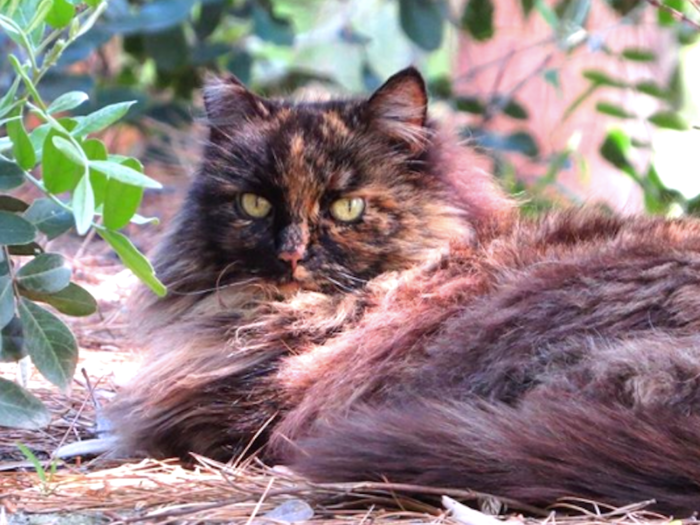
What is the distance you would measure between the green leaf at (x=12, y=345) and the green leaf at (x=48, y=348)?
61mm

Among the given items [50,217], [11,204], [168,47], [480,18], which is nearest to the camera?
[50,217]

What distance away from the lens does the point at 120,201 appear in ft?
7.00

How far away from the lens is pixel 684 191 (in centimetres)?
463

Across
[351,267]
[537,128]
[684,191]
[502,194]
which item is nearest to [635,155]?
[537,128]

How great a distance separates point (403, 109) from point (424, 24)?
2.46m

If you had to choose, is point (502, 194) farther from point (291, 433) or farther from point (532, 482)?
point (532, 482)

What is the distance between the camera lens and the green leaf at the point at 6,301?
7.26 ft

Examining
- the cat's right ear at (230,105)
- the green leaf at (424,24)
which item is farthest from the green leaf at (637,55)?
the cat's right ear at (230,105)

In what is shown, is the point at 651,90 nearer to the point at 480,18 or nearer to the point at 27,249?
the point at 480,18

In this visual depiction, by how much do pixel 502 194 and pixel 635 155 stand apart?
14.7 feet

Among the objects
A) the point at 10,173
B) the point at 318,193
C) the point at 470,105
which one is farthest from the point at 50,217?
the point at 470,105

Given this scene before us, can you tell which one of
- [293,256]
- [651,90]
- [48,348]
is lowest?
[48,348]

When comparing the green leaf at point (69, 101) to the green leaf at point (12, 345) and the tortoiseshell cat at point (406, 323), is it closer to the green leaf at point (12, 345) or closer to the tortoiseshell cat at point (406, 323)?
the green leaf at point (12, 345)

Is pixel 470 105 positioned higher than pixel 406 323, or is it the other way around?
pixel 470 105
